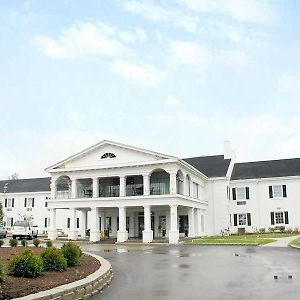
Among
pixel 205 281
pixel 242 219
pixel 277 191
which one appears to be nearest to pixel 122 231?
pixel 242 219

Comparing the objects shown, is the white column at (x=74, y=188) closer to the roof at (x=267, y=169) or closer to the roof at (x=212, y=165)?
the roof at (x=212, y=165)

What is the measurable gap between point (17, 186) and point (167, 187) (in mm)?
34198

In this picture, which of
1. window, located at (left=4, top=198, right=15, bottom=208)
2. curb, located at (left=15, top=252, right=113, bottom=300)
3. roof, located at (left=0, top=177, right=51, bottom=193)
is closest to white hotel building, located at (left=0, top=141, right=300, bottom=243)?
roof, located at (left=0, top=177, right=51, bottom=193)

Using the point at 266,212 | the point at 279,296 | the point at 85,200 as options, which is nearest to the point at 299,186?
the point at 266,212

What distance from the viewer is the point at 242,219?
46.8 meters

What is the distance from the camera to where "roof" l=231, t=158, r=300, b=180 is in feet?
154

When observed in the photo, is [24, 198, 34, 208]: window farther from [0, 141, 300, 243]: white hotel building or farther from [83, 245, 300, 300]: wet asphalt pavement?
[83, 245, 300, 300]: wet asphalt pavement

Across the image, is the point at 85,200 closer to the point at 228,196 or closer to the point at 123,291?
the point at 228,196

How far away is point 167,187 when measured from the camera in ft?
128

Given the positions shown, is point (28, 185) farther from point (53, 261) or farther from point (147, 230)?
point (53, 261)

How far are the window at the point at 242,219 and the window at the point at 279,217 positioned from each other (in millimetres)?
2598

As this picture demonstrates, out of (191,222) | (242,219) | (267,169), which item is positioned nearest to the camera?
(191,222)

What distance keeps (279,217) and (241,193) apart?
192 inches

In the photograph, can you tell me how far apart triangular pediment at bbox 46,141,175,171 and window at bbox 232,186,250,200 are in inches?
582
